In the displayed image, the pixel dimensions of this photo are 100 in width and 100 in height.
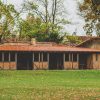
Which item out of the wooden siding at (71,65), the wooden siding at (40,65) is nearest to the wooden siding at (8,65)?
the wooden siding at (40,65)

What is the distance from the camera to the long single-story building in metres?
68.1

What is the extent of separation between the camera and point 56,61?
72250 mm

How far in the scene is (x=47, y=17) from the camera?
305ft

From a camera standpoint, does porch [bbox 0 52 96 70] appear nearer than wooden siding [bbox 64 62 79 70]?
Yes

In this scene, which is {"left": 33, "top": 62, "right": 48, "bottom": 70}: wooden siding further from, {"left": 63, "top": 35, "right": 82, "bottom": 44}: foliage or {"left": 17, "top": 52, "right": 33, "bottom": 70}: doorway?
{"left": 63, "top": 35, "right": 82, "bottom": 44}: foliage

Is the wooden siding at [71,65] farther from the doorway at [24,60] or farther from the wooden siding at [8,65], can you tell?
the wooden siding at [8,65]

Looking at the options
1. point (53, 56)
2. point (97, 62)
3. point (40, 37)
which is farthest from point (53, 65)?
point (40, 37)

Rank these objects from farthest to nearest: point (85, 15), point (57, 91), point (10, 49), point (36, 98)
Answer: point (10, 49)
point (85, 15)
point (57, 91)
point (36, 98)

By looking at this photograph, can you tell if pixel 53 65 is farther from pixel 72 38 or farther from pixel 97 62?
pixel 72 38

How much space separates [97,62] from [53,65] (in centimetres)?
689

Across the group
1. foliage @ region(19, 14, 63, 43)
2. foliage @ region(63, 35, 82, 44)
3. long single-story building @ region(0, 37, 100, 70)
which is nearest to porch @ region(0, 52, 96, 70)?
long single-story building @ region(0, 37, 100, 70)

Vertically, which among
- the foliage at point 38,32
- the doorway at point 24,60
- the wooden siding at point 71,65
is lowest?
the wooden siding at point 71,65

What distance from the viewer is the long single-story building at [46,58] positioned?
224ft

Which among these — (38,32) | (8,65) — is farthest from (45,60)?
(38,32)
